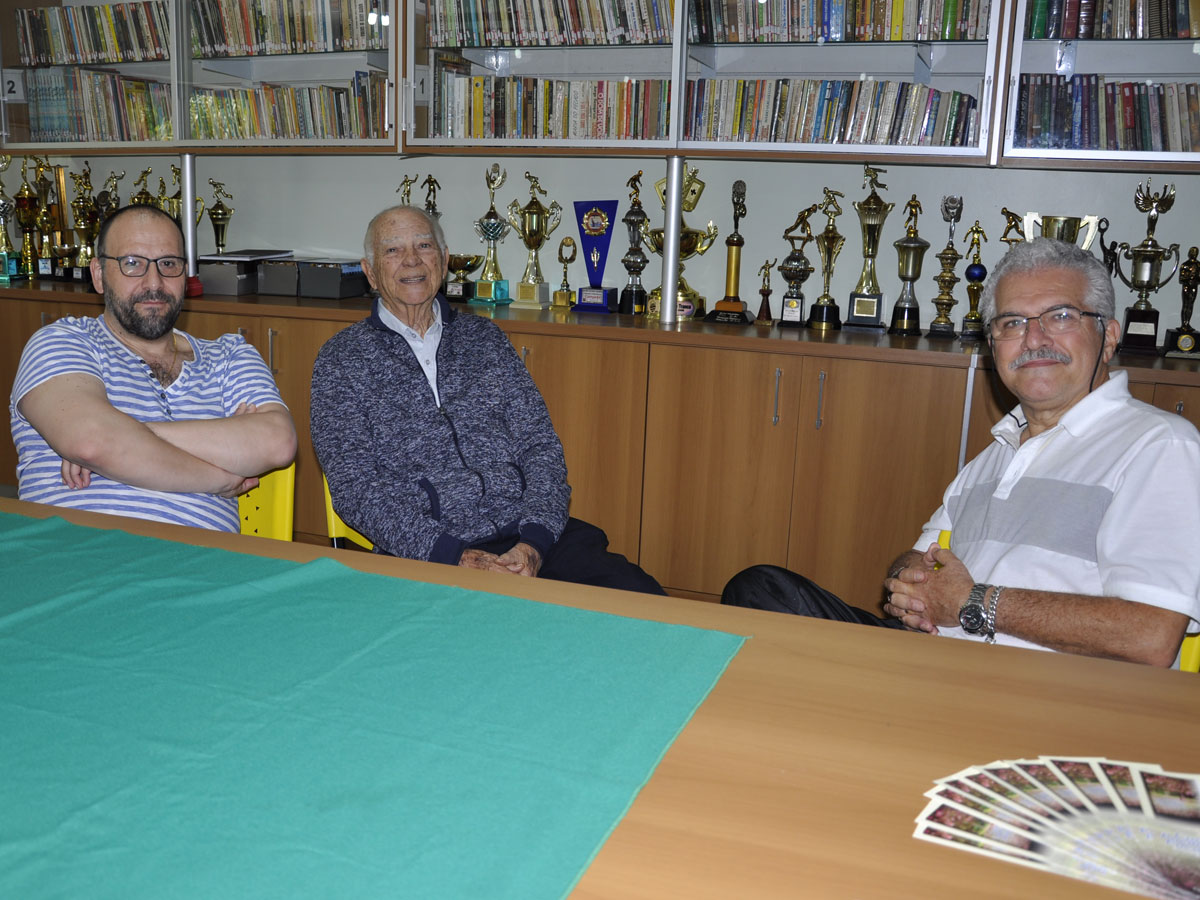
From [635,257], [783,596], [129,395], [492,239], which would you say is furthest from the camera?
[492,239]

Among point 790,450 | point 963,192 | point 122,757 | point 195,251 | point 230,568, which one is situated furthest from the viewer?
point 195,251

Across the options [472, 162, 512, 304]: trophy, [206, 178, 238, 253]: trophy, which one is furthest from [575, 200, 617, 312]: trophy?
[206, 178, 238, 253]: trophy

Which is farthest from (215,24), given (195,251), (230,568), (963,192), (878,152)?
(230,568)

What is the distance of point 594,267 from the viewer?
147 inches

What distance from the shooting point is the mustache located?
1.67 m

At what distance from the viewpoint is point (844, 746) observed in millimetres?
979

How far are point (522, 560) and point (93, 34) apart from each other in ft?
10.7

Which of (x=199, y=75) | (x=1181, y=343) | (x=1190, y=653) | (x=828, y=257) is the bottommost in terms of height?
(x=1190, y=653)

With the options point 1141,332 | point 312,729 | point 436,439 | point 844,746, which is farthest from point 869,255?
point 312,729

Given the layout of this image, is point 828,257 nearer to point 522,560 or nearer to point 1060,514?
point 522,560

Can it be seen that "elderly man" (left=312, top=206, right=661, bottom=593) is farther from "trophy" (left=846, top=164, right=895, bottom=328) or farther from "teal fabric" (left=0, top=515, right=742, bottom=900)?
"trophy" (left=846, top=164, right=895, bottom=328)

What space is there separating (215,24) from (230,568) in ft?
10.3

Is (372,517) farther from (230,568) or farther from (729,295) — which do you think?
(729,295)

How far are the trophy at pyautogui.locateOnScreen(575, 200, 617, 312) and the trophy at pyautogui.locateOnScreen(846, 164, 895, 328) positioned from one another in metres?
0.85
